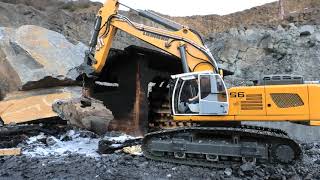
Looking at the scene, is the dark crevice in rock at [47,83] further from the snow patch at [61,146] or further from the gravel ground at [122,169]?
the gravel ground at [122,169]

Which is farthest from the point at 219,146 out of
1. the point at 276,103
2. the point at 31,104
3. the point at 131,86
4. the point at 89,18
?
the point at 89,18

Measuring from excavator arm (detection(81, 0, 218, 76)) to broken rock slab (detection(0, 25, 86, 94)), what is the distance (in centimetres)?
408

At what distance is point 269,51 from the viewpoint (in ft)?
62.8

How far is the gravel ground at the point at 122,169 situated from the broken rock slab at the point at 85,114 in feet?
9.84

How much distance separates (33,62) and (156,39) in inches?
243

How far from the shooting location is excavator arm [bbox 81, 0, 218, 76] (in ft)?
30.0

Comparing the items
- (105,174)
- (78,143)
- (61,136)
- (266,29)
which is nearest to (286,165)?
(105,174)

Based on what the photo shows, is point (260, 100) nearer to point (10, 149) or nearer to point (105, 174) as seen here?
point (105, 174)

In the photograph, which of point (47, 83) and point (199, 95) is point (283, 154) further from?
point (47, 83)

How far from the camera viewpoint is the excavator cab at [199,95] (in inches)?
309

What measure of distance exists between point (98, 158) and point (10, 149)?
1.97 metres

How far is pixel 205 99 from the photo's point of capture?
7.91m

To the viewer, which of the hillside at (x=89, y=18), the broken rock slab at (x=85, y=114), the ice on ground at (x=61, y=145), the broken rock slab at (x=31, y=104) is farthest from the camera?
the hillside at (x=89, y=18)

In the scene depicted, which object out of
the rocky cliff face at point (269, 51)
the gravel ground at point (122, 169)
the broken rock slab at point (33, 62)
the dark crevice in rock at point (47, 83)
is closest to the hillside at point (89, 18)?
the rocky cliff face at point (269, 51)
